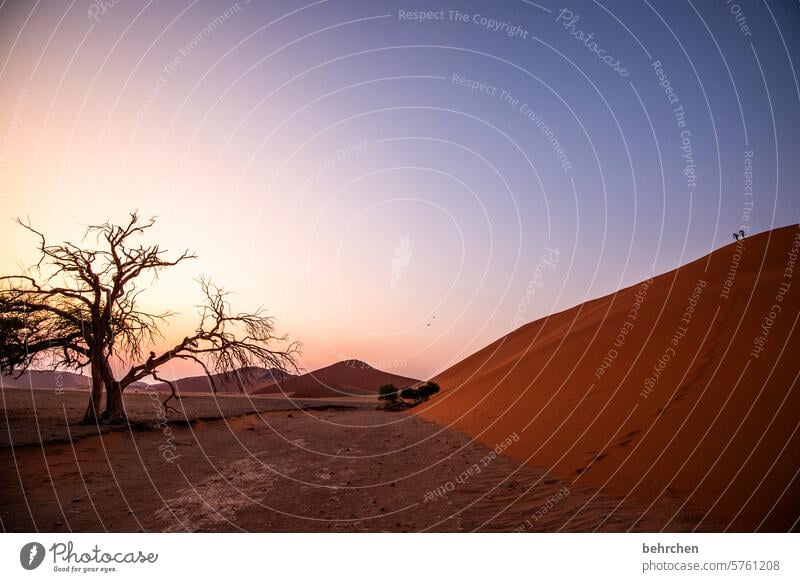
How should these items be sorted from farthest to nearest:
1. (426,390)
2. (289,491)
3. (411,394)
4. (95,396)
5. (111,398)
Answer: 1. (426,390)
2. (411,394)
3. (111,398)
4. (95,396)
5. (289,491)

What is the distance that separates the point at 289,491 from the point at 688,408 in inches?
317

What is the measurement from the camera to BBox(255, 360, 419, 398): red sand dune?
6266 cm

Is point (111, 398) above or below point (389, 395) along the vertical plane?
above

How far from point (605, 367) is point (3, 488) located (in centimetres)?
1544

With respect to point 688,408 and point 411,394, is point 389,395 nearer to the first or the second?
point 411,394

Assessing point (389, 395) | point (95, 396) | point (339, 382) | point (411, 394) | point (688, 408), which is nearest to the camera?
point (688, 408)

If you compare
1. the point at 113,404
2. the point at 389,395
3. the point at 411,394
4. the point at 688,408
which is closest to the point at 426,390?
the point at 411,394

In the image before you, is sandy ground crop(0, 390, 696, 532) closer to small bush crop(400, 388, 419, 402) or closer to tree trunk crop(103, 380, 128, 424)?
tree trunk crop(103, 380, 128, 424)

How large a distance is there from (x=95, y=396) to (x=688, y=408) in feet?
57.3

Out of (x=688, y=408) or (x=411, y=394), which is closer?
(x=688, y=408)

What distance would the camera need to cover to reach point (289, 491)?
25.1 ft

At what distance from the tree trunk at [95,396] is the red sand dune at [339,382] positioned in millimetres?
43619

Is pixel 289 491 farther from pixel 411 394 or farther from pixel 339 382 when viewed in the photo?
pixel 339 382
